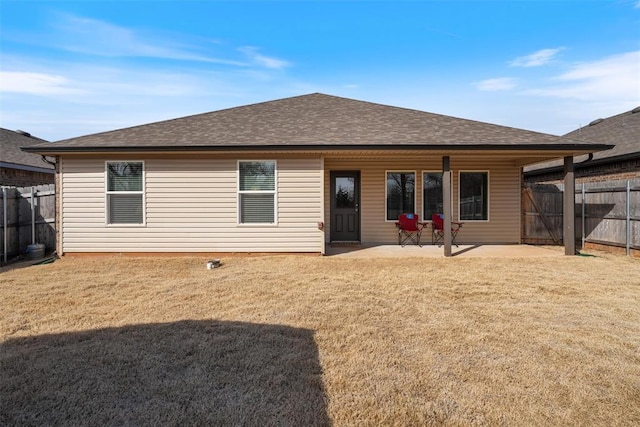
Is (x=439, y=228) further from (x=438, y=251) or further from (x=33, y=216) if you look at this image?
(x=33, y=216)

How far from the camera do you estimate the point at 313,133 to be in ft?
28.2

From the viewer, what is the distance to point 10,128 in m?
16.7

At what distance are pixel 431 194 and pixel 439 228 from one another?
3.73 ft

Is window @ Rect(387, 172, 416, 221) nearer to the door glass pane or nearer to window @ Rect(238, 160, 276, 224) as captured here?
A: the door glass pane

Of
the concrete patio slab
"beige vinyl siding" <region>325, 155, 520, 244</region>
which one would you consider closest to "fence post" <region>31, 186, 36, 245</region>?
the concrete patio slab

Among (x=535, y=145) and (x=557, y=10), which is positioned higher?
(x=557, y=10)

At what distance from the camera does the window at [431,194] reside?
10250mm

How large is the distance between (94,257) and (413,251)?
7990 millimetres

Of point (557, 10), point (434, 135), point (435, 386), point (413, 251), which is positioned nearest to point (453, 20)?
point (557, 10)

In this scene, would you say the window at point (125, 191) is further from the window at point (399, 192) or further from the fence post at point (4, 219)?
the window at point (399, 192)

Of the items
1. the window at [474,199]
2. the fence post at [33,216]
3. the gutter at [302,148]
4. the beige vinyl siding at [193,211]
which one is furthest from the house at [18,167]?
the window at [474,199]

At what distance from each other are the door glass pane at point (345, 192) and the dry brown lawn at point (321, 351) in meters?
4.60

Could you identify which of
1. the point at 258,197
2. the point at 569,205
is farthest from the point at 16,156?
the point at 569,205

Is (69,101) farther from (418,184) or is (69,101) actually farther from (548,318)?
(548,318)
